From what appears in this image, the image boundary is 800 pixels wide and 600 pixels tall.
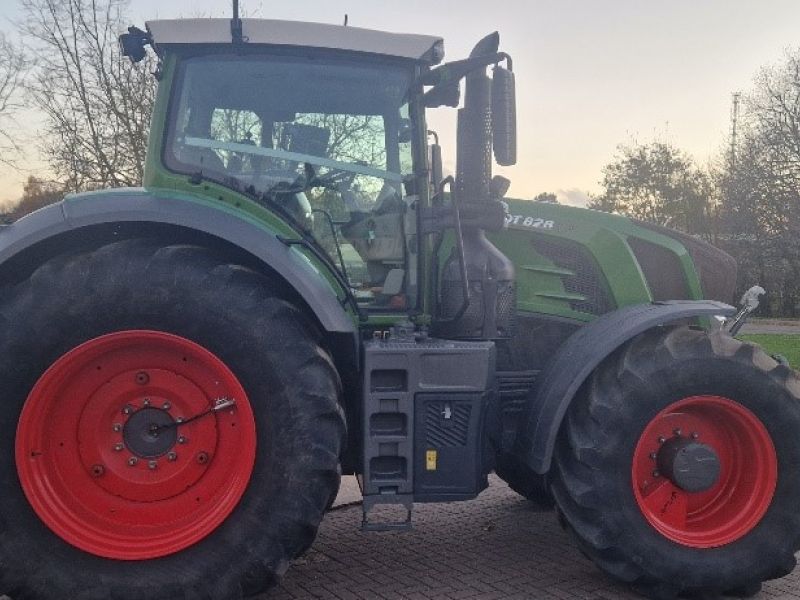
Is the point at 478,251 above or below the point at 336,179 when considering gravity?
below

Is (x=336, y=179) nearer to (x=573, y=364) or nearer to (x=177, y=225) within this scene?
(x=177, y=225)

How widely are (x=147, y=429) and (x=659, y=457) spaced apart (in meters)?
2.37

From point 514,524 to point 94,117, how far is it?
45.0 ft

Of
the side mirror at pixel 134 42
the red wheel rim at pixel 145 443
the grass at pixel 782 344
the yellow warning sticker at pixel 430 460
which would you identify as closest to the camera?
the red wheel rim at pixel 145 443

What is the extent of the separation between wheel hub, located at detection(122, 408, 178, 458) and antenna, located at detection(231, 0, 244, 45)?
5.69ft

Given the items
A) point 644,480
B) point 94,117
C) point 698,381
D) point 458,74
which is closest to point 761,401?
point 698,381

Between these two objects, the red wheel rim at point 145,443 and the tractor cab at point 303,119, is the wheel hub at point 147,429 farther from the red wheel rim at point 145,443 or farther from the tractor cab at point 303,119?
the tractor cab at point 303,119

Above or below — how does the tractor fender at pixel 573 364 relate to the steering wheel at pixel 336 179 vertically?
below

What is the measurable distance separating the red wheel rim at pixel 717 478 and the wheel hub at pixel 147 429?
2138 mm

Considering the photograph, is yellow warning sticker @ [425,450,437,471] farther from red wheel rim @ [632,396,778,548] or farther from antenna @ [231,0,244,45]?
antenna @ [231,0,244,45]

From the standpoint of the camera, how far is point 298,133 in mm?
3840

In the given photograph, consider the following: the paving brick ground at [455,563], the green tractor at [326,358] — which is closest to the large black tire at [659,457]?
the green tractor at [326,358]

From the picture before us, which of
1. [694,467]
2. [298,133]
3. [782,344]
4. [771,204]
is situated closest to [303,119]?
[298,133]

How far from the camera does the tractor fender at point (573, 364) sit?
365 centimetres
